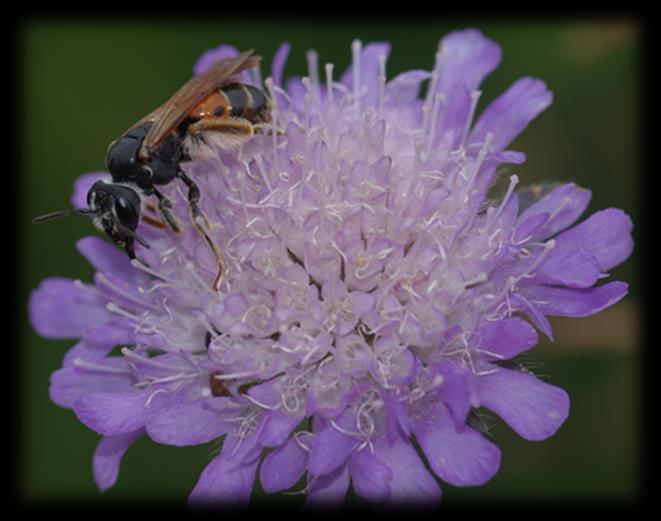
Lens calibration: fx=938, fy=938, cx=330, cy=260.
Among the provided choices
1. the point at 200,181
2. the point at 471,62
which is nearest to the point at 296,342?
the point at 200,181

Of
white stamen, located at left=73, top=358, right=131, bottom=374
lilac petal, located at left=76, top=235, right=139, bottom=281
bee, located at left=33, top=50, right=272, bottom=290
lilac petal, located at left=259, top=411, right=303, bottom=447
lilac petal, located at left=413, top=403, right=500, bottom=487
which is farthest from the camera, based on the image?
lilac petal, located at left=76, top=235, right=139, bottom=281

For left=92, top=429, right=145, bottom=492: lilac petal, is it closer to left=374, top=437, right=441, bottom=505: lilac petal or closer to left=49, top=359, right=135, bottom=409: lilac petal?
left=49, top=359, right=135, bottom=409: lilac petal

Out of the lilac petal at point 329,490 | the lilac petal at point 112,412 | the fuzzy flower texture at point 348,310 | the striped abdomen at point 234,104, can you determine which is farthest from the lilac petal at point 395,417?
the striped abdomen at point 234,104

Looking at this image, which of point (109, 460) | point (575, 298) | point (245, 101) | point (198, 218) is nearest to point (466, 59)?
point (245, 101)

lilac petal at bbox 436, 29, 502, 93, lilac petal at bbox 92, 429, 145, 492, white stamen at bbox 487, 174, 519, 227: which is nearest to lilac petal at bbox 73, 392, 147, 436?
lilac petal at bbox 92, 429, 145, 492

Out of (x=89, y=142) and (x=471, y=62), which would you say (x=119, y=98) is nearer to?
(x=89, y=142)

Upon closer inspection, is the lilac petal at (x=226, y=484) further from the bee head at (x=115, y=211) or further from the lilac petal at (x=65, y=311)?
the lilac petal at (x=65, y=311)
